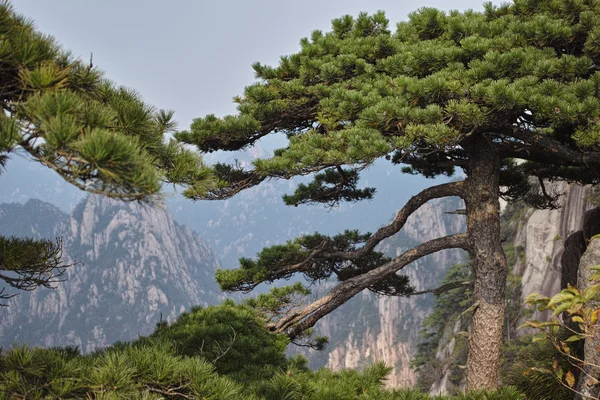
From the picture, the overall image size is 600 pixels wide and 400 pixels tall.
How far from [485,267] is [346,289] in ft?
7.01

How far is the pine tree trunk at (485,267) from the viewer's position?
19.2ft

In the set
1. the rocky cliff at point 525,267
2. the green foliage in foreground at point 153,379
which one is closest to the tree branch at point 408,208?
the green foliage in foreground at point 153,379

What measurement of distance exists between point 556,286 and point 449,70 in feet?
61.3

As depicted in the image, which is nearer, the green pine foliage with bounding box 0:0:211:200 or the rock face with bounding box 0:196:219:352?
the green pine foliage with bounding box 0:0:211:200

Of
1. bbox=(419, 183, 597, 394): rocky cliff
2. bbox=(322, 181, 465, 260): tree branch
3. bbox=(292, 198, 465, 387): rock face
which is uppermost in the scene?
bbox=(322, 181, 465, 260): tree branch

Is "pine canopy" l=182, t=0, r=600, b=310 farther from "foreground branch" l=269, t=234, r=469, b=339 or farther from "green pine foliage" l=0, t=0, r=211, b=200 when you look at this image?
"green pine foliage" l=0, t=0, r=211, b=200

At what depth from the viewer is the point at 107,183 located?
216cm

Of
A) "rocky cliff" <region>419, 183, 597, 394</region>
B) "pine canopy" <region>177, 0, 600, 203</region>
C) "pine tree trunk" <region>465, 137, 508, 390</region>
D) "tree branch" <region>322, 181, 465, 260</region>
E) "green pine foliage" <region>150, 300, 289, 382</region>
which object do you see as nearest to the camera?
"pine canopy" <region>177, 0, 600, 203</region>

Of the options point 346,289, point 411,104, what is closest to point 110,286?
point 346,289

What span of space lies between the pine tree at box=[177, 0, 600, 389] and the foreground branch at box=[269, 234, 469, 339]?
2 centimetres

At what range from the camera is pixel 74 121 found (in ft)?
6.61

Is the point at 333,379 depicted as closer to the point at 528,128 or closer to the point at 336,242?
the point at 336,242

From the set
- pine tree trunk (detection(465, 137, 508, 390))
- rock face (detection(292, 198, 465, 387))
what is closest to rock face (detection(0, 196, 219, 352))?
rock face (detection(292, 198, 465, 387))

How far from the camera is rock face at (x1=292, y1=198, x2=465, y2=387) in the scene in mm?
98688
